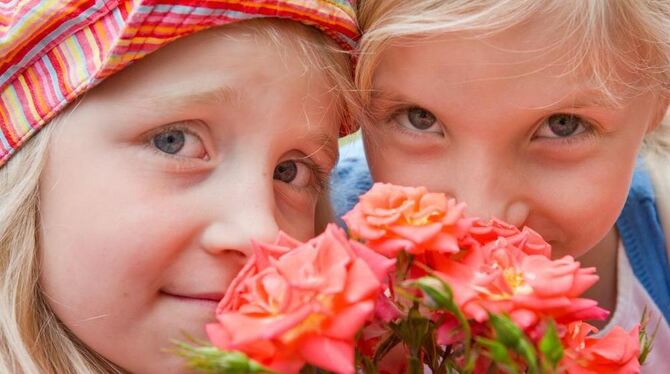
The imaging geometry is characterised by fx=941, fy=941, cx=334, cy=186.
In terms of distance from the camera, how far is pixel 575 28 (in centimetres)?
132

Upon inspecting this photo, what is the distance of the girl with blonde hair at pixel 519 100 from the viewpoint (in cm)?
131

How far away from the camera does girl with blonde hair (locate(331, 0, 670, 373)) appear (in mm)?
1314

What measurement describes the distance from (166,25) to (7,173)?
0.31 m

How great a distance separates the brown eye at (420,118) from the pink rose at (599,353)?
549 millimetres

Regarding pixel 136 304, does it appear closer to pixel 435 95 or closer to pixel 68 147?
pixel 68 147

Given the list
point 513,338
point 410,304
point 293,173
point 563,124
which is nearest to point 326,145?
point 293,173

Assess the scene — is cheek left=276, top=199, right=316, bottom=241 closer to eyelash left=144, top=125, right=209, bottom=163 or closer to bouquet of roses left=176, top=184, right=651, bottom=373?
eyelash left=144, top=125, right=209, bottom=163

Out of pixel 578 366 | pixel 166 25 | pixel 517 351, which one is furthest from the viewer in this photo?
pixel 166 25

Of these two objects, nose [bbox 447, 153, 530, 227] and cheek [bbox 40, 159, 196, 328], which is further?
nose [bbox 447, 153, 530, 227]

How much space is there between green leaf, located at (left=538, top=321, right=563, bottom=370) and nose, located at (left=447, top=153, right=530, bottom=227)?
0.59 m

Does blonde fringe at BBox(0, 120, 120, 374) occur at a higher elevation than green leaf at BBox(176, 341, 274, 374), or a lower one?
lower

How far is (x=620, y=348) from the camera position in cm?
91

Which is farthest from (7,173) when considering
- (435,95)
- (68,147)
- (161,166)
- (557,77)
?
(557,77)

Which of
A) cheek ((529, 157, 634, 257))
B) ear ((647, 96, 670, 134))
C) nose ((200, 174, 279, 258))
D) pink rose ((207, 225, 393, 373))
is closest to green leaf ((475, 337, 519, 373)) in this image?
pink rose ((207, 225, 393, 373))
